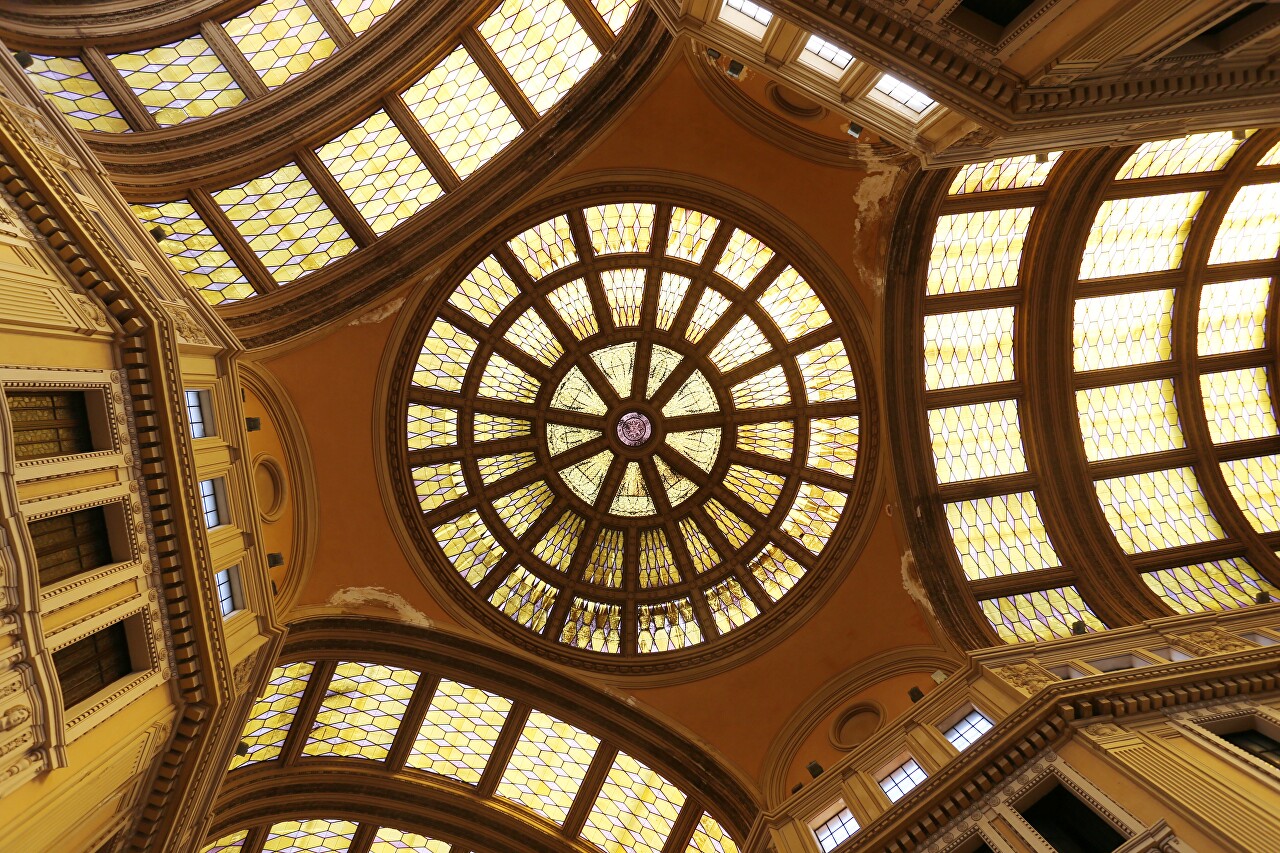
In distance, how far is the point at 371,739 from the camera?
23.5 metres

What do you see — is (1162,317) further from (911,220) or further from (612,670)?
(612,670)

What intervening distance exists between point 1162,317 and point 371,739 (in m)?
27.0

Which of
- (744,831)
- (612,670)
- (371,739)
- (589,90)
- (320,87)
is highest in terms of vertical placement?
(320,87)

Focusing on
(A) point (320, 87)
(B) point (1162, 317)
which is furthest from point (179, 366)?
(B) point (1162, 317)

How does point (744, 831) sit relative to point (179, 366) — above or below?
below

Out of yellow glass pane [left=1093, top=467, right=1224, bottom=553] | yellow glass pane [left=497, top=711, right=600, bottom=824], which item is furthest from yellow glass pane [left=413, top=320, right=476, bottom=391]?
yellow glass pane [left=1093, top=467, right=1224, bottom=553]

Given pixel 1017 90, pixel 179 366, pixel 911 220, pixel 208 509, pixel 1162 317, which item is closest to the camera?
pixel 1017 90

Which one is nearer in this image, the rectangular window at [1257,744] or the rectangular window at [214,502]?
the rectangular window at [1257,744]

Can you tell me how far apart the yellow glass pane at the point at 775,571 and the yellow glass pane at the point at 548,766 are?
6715 millimetres

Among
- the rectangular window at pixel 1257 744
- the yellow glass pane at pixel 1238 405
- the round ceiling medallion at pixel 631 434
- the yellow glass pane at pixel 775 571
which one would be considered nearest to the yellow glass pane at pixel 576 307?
the round ceiling medallion at pixel 631 434

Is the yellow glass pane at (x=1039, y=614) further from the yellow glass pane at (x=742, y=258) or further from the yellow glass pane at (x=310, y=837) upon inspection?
the yellow glass pane at (x=310, y=837)

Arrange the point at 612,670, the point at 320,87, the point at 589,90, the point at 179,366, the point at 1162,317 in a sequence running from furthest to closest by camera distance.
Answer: the point at 1162,317 < the point at 612,670 < the point at 589,90 < the point at 320,87 < the point at 179,366

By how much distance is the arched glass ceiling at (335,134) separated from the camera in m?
16.7

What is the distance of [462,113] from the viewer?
19.1m
